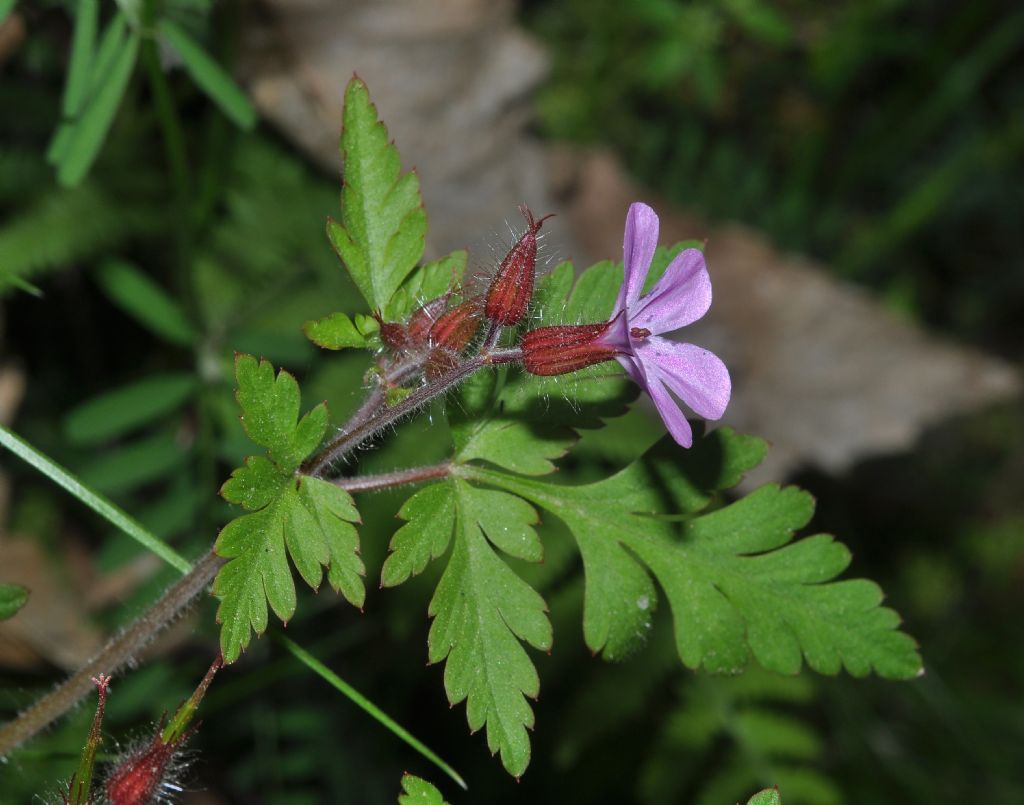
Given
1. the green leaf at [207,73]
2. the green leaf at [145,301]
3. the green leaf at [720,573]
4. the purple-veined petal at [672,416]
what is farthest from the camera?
the green leaf at [145,301]

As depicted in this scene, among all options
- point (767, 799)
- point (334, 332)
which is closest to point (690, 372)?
point (334, 332)

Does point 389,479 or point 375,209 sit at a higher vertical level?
point 375,209

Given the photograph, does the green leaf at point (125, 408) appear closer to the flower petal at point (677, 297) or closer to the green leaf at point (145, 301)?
the green leaf at point (145, 301)

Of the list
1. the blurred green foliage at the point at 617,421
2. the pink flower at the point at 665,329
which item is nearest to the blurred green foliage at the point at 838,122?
the blurred green foliage at the point at 617,421

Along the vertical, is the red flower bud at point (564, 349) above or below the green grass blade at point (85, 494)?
above

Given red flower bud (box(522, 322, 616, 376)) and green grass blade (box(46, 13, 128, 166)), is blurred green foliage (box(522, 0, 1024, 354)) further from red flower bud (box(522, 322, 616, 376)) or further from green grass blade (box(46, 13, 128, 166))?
red flower bud (box(522, 322, 616, 376))

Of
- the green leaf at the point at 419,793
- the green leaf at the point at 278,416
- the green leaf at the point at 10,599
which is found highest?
the green leaf at the point at 278,416

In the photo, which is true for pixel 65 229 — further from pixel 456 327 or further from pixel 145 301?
pixel 456 327
